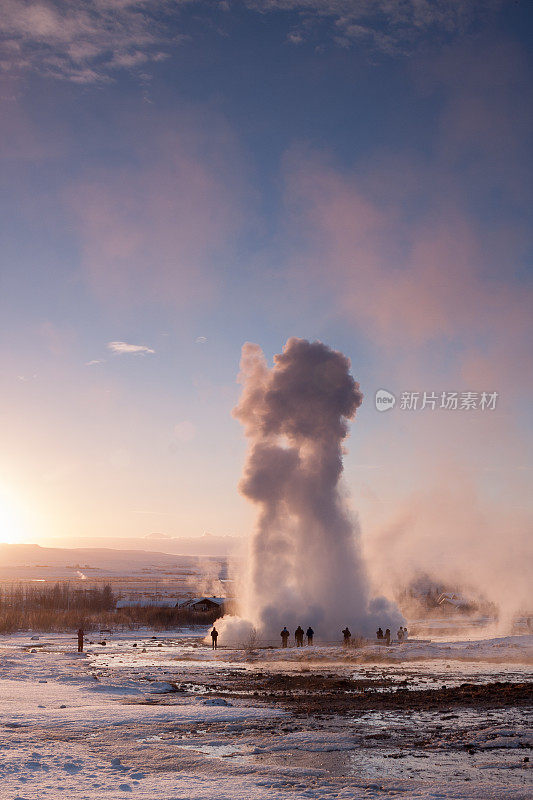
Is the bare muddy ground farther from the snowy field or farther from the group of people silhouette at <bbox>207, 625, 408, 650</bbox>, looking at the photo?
the group of people silhouette at <bbox>207, 625, 408, 650</bbox>

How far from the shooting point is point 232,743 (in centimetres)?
1333

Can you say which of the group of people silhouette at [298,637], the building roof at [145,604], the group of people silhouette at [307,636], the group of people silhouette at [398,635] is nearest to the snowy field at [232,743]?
the group of people silhouette at [307,636]

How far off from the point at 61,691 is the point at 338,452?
34.8m

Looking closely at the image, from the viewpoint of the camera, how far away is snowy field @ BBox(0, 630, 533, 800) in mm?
9883

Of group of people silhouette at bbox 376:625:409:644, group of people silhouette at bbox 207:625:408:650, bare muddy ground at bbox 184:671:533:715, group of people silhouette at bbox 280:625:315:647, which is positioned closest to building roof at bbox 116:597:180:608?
group of people silhouette at bbox 207:625:408:650

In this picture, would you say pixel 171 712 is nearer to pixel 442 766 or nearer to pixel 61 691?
pixel 61 691

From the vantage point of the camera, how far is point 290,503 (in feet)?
170

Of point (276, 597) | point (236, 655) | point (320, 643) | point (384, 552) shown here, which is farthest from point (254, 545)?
point (384, 552)

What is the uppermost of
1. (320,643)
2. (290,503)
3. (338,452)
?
(338,452)

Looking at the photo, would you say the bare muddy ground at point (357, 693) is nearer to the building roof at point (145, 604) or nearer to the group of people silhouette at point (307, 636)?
the group of people silhouette at point (307, 636)

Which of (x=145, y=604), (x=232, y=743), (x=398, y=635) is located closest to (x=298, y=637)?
(x=398, y=635)

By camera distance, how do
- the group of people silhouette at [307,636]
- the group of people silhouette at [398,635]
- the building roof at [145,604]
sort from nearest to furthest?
the group of people silhouette at [307,636] < the group of people silhouette at [398,635] < the building roof at [145,604]

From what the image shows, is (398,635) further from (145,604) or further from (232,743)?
(145,604)

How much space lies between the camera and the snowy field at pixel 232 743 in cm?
988
